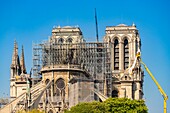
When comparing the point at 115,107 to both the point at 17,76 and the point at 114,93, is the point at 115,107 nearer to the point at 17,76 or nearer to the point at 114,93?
the point at 114,93

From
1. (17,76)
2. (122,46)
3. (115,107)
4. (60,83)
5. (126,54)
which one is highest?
(122,46)

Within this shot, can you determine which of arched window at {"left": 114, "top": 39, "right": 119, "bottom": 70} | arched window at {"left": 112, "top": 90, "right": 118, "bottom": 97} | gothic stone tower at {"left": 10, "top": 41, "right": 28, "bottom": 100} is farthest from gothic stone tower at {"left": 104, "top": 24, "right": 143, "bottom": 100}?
gothic stone tower at {"left": 10, "top": 41, "right": 28, "bottom": 100}

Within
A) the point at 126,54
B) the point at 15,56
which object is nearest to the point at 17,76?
the point at 15,56

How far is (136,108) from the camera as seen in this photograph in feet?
323

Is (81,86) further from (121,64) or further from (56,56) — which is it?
(121,64)

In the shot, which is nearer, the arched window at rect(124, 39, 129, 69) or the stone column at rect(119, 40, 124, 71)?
the stone column at rect(119, 40, 124, 71)

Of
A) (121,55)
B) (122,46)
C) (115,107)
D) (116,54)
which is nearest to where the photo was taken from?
(115,107)

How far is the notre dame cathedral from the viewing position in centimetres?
11056

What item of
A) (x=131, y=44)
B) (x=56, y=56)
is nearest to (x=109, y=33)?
(x=131, y=44)

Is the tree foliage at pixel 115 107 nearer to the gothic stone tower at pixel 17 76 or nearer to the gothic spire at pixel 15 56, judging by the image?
the gothic stone tower at pixel 17 76

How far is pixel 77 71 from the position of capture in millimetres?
114312

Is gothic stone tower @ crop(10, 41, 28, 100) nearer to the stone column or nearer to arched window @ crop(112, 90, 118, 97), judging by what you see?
arched window @ crop(112, 90, 118, 97)

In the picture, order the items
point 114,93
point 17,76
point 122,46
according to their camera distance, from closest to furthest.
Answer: point 114,93
point 17,76
point 122,46

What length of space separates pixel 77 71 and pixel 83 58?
348 inches
